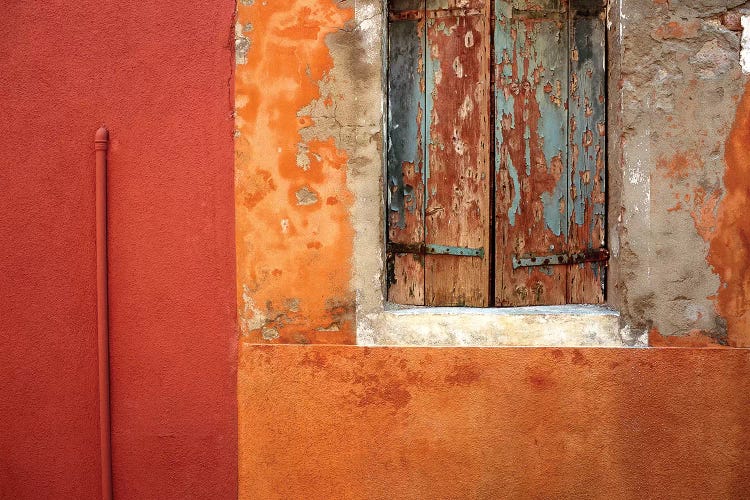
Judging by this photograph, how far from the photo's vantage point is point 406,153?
9.50ft

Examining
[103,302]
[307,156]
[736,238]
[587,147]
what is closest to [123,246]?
[103,302]

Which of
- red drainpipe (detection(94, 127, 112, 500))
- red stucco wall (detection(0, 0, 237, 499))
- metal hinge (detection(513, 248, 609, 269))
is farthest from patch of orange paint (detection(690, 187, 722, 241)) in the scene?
red drainpipe (detection(94, 127, 112, 500))

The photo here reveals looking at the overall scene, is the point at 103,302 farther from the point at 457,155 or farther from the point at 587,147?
the point at 587,147

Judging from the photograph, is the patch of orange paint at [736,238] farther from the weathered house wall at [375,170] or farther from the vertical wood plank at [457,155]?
the vertical wood plank at [457,155]

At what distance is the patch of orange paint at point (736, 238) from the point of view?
2.47 m

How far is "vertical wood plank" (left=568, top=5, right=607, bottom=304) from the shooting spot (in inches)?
111

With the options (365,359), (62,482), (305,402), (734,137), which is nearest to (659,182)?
(734,137)

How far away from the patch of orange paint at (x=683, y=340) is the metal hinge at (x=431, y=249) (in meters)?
0.84

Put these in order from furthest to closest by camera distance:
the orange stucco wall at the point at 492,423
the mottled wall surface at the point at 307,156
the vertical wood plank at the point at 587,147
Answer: the vertical wood plank at the point at 587,147, the mottled wall surface at the point at 307,156, the orange stucco wall at the point at 492,423

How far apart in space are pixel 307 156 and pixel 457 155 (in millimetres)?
754

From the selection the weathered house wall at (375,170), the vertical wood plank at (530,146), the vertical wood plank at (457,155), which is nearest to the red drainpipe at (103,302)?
the weathered house wall at (375,170)

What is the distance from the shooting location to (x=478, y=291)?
113 inches

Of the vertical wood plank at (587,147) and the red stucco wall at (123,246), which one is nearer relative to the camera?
the red stucco wall at (123,246)

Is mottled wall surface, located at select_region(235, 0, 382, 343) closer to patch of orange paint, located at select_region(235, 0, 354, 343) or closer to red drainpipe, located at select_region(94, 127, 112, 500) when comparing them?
patch of orange paint, located at select_region(235, 0, 354, 343)
